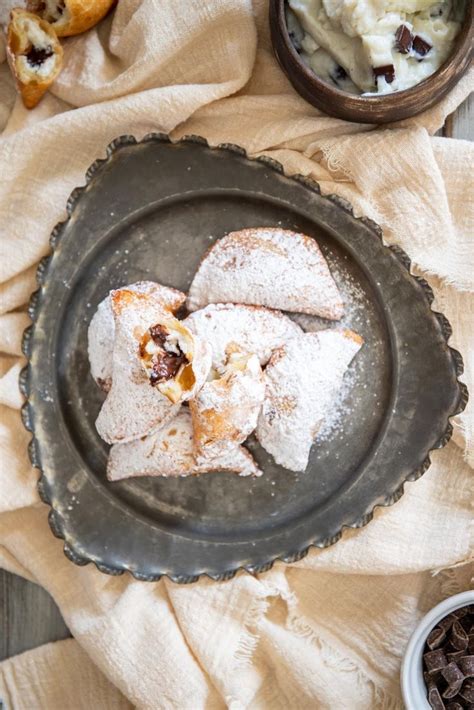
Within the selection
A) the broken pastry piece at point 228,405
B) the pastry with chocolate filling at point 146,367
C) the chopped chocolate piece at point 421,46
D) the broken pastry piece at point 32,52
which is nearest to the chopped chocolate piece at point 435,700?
the broken pastry piece at point 228,405

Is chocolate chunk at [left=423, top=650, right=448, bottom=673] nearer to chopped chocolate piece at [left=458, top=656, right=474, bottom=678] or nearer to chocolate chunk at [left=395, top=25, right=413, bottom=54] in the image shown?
chopped chocolate piece at [left=458, top=656, right=474, bottom=678]

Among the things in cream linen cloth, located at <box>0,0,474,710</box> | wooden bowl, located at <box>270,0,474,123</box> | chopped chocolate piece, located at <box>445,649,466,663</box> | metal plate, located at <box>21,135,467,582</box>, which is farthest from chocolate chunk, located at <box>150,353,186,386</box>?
chopped chocolate piece, located at <box>445,649,466,663</box>

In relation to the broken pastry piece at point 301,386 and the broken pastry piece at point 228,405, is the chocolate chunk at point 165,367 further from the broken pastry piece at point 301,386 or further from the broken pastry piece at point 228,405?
the broken pastry piece at point 301,386

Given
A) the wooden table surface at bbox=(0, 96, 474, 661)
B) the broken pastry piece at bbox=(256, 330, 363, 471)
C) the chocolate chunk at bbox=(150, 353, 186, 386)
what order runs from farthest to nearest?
the wooden table surface at bbox=(0, 96, 474, 661) < the broken pastry piece at bbox=(256, 330, 363, 471) < the chocolate chunk at bbox=(150, 353, 186, 386)

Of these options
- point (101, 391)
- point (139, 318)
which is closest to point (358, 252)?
point (139, 318)

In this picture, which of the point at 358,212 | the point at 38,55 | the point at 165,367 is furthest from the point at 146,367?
the point at 38,55

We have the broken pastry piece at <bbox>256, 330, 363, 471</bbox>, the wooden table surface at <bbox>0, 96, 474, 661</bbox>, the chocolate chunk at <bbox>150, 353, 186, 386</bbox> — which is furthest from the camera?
the wooden table surface at <bbox>0, 96, 474, 661</bbox>
